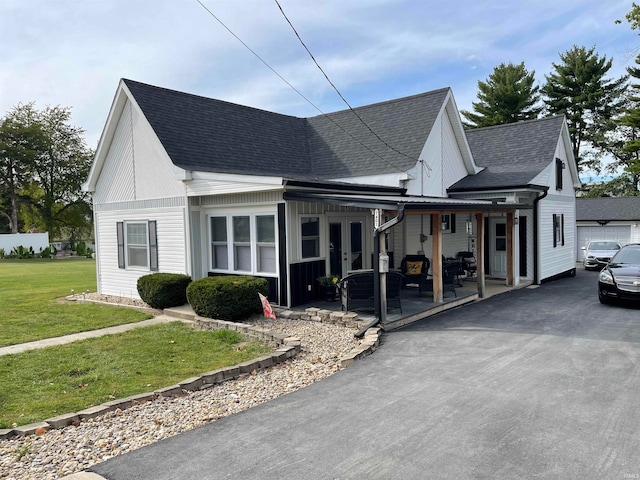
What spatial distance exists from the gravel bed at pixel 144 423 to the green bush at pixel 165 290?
18.4ft

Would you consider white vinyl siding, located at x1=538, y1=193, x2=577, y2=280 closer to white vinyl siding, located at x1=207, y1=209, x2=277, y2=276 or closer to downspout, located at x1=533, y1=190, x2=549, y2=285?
downspout, located at x1=533, y1=190, x2=549, y2=285

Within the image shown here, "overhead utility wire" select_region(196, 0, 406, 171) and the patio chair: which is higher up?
"overhead utility wire" select_region(196, 0, 406, 171)

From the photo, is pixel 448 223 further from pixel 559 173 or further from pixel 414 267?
pixel 559 173

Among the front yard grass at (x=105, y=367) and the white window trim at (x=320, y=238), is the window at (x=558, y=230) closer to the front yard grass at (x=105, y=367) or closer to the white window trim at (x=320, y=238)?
the white window trim at (x=320, y=238)

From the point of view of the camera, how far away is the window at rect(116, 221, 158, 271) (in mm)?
13812

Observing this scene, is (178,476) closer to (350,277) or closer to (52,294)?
(350,277)

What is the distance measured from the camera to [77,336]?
960 centimetres

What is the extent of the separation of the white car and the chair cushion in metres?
13.0

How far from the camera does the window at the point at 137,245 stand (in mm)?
13812

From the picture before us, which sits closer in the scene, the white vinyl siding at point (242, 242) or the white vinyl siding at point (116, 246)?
the white vinyl siding at point (242, 242)

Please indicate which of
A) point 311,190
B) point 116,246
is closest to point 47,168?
point 116,246

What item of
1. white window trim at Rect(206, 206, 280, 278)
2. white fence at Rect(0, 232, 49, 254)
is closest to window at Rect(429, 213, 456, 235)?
white window trim at Rect(206, 206, 280, 278)

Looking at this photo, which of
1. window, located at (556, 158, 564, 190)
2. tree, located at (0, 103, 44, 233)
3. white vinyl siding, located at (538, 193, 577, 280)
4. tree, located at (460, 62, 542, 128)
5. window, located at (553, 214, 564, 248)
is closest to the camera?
white vinyl siding, located at (538, 193, 577, 280)

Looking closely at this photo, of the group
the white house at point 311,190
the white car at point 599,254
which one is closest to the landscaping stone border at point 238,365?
the white house at point 311,190
